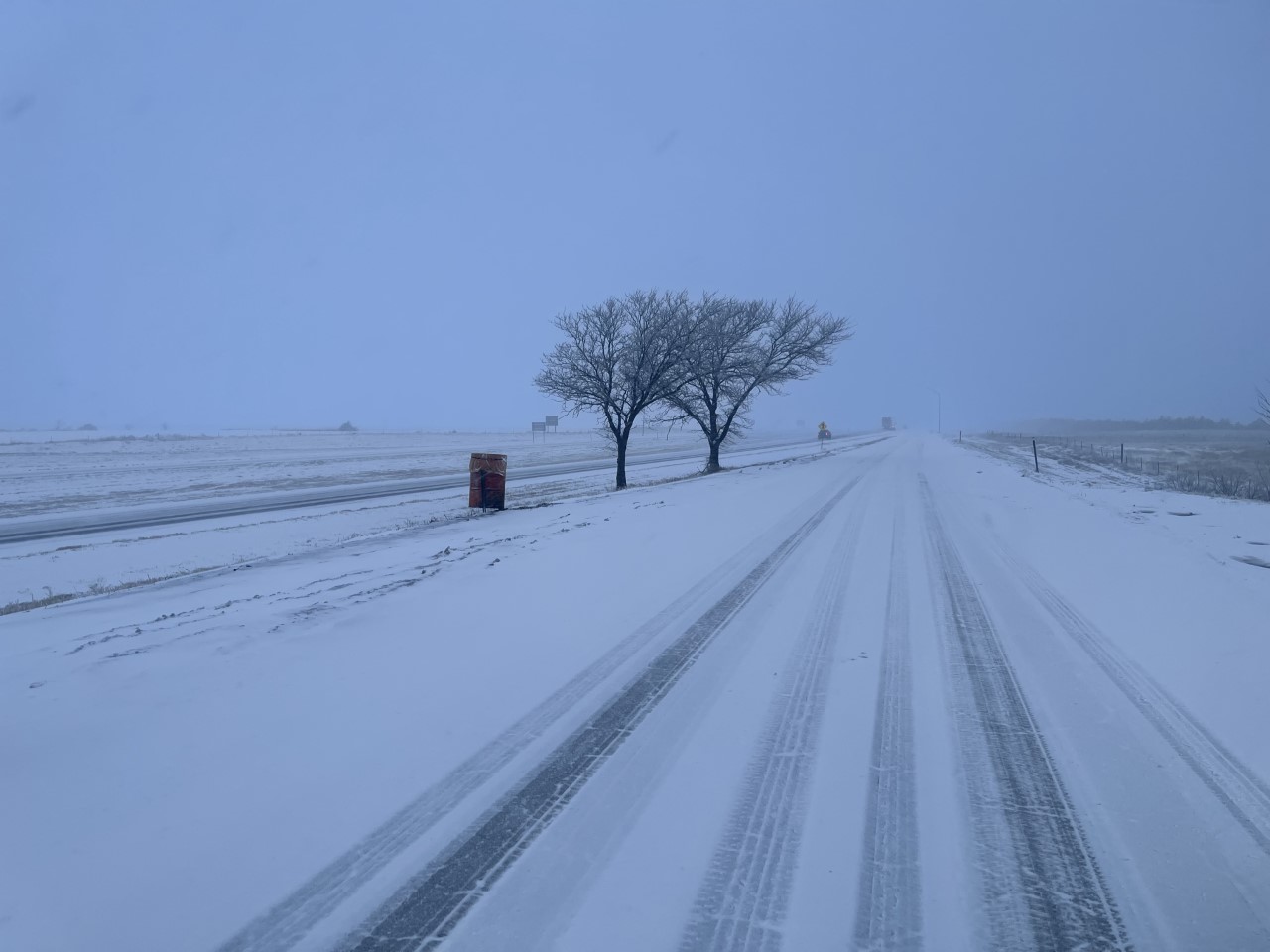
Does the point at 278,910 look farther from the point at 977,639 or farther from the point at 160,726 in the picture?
the point at 977,639

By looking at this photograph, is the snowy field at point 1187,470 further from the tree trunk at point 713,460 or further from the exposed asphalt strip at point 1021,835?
the exposed asphalt strip at point 1021,835

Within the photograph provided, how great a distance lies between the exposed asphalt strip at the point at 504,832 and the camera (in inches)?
123

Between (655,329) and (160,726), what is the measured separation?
2438 cm

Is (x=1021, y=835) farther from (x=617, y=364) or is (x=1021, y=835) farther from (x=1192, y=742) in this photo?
(x=617, y=364)

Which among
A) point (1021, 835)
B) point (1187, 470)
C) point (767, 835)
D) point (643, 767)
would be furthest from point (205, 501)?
point (1187, 470)

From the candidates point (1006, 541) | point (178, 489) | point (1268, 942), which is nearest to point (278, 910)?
point (1268, 942)

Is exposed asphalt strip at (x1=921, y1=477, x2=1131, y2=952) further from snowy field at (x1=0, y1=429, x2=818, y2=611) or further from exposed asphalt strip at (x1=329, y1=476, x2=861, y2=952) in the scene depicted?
snowy field at (x1=0, y1=429, x2=818, y2=611)

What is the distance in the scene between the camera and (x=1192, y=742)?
191 inches

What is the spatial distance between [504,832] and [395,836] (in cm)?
56

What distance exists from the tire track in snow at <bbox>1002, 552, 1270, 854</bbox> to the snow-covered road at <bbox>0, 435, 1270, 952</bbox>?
0.03 m

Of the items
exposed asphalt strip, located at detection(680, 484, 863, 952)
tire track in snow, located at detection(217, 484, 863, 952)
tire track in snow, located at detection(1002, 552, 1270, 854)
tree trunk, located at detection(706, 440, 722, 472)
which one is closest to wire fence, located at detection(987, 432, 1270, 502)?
tree trunk, located at detection(706, 440, 722, 472)

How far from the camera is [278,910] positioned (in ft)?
10.6

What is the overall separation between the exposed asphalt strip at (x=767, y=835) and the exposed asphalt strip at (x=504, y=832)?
91 centimetres

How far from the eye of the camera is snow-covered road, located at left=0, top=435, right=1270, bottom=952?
3.21 meters
